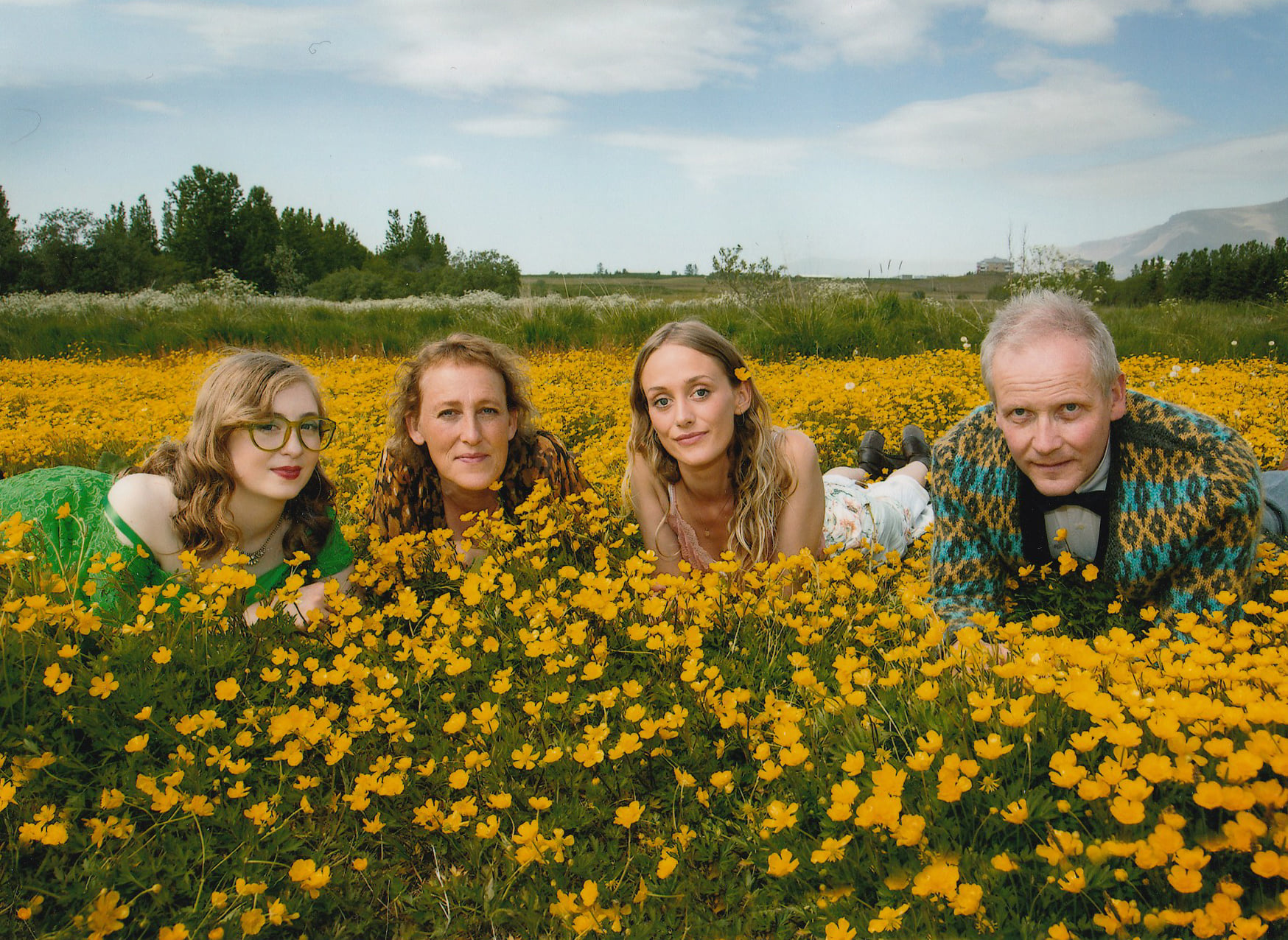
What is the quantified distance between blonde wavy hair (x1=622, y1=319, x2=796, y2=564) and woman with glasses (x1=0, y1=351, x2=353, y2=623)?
1.43 meters

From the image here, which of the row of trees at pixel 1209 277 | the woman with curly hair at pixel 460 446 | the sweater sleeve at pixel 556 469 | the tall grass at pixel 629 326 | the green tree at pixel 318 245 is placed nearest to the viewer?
the woman with curly hair at pixel 460 446

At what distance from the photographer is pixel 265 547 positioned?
11.2ft

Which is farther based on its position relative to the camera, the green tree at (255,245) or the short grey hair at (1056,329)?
the green tree at (255,245)

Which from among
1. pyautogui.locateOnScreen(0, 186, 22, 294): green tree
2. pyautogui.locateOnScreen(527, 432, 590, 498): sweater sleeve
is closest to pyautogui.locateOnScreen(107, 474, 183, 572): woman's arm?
pyautogui.locateOnScreen(527, 432, 590, 498): sweater sleeve

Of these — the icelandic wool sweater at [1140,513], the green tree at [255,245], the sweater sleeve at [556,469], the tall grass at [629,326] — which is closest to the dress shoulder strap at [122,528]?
the sweater sleeve at [556,469]

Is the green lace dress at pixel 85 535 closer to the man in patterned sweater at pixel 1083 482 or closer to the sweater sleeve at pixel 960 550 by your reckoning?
the sweater sleeve at pixel 960 550

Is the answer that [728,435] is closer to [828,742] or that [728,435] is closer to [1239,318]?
[828,742]

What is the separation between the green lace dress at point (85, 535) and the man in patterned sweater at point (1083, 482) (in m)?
2.64

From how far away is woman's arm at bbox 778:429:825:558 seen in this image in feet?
12.0

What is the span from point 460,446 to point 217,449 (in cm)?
103

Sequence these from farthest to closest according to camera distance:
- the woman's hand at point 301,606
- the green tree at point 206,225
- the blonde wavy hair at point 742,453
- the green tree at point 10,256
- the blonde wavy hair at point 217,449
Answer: the green tree at point 206,225 → the green tree at point 10,256 → the blonde wavy hair at point 742,453 → the blonde wavy hair at point 217,449 → the woman's hand at point 301,606

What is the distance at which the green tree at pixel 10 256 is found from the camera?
43406 millimetres

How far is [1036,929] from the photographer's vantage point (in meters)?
1.53

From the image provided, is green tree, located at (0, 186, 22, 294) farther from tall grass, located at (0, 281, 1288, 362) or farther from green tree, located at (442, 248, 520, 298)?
tall grass, located at (0, 281, 1288, 362)
